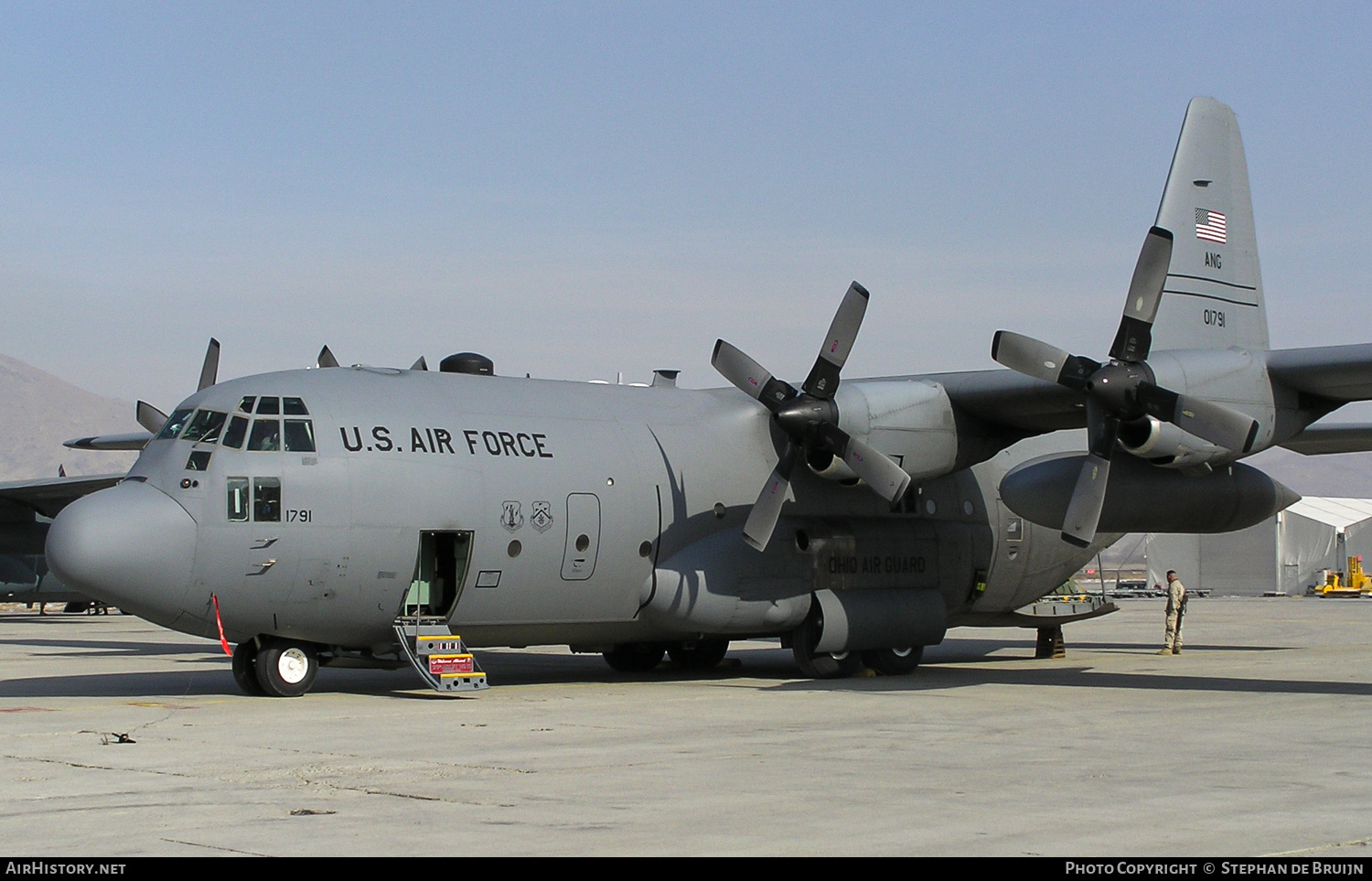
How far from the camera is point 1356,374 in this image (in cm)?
1748

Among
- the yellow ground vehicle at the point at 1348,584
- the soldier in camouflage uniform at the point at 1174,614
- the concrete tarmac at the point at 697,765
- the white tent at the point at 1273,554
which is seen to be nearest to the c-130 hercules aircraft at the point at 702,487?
the concrete tarmac at the point at 697,765

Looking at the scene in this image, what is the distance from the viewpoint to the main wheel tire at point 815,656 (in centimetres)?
1959

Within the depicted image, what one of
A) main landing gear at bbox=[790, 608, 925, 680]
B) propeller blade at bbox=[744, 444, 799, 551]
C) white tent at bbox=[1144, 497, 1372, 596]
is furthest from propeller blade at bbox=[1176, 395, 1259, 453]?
white tent at bbox=[1144, 497, 1372, 596]

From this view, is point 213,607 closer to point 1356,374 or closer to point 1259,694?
point 1259,694

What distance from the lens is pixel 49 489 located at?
35688 mm

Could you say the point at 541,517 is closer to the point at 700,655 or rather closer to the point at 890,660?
the point at 700,655

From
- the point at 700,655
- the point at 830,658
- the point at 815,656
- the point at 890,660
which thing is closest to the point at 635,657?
the point at 700,655

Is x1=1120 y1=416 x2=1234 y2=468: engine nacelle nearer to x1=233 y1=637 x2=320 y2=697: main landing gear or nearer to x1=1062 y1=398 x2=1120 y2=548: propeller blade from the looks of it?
x1=1062 y1=398 x2=1120 y2=548: propeller blade

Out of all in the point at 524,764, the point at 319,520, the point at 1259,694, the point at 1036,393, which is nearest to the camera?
the point at 524,764

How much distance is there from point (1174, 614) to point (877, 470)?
34.3 ft

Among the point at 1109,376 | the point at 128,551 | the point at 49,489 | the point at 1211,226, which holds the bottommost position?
the point at 128,551

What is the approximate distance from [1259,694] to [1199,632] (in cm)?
1727

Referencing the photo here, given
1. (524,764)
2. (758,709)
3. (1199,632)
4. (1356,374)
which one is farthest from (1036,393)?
(1199,632)

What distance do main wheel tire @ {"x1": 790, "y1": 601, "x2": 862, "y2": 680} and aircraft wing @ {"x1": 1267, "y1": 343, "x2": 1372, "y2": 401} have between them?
6.48 metres
